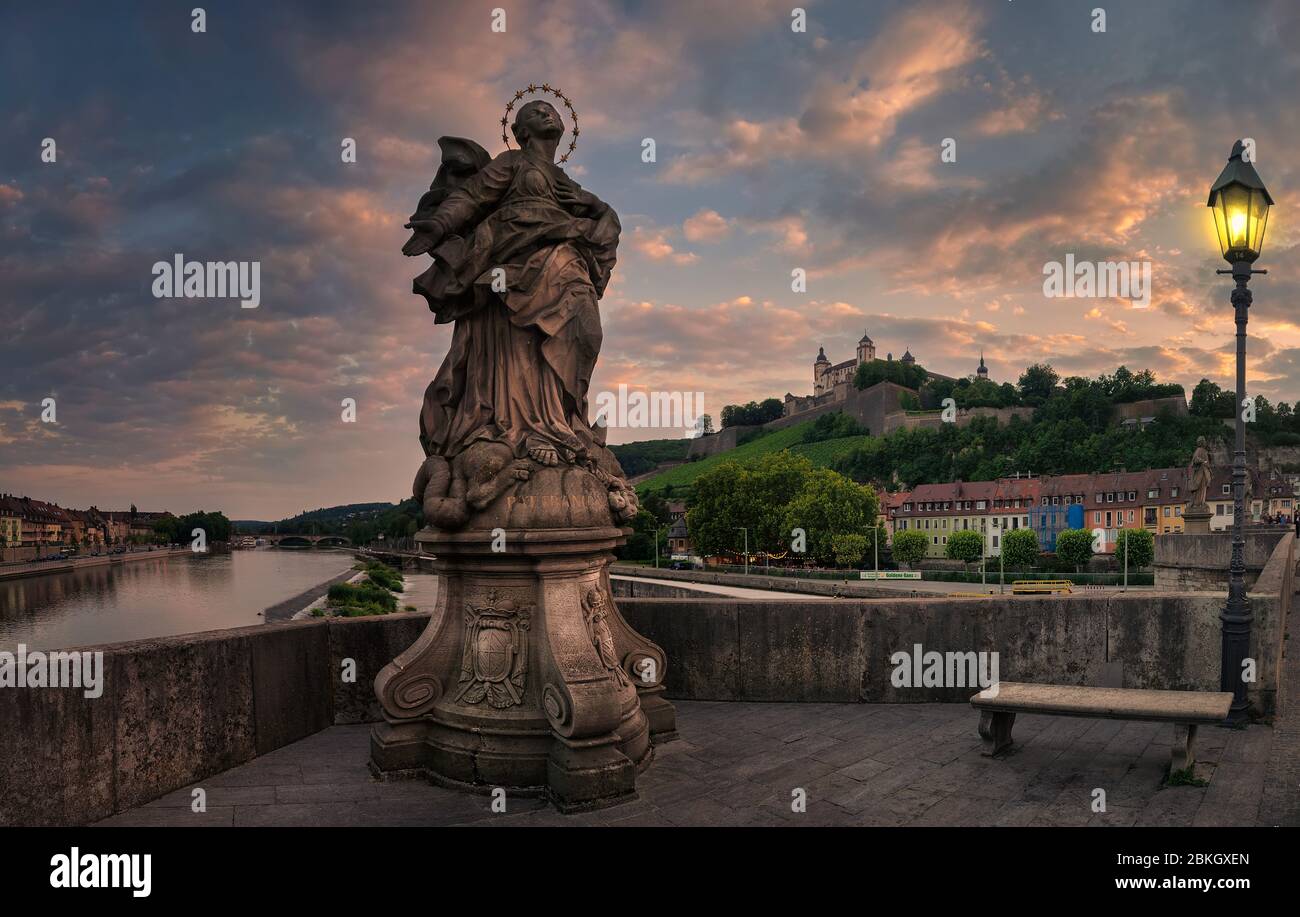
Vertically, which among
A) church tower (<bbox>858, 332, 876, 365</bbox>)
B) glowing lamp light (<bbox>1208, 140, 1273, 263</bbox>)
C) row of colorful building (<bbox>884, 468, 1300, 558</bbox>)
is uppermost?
church tower (<bbox>858, 332, 876, 365</bbox>)

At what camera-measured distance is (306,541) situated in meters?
127

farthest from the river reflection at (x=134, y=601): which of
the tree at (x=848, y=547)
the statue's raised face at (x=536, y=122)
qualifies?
the tree at (x=848, y=547)

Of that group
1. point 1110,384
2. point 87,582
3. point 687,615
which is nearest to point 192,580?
point 87,582

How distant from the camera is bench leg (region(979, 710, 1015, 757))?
16.3ft

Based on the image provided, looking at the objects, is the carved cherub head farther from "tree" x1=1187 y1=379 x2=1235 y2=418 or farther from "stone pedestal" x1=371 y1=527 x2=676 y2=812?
"tree" x1=1187 y1=379 x2=1235 y2=418

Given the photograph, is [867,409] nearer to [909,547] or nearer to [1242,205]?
[909,547]

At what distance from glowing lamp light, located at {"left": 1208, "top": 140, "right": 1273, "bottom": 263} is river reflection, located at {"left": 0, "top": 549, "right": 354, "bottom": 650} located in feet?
79.7

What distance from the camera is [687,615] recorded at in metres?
6.77

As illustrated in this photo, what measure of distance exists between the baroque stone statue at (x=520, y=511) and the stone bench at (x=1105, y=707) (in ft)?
7.00

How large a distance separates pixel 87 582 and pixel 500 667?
76.1 m

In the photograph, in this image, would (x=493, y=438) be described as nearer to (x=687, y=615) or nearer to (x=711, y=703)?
(x=687, y=615)

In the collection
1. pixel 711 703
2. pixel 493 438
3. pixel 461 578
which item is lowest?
pixel 711 703

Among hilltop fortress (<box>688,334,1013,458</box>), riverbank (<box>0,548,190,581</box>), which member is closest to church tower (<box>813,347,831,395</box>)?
hilltop fortress (<box>688,334,1013,458</box>)
